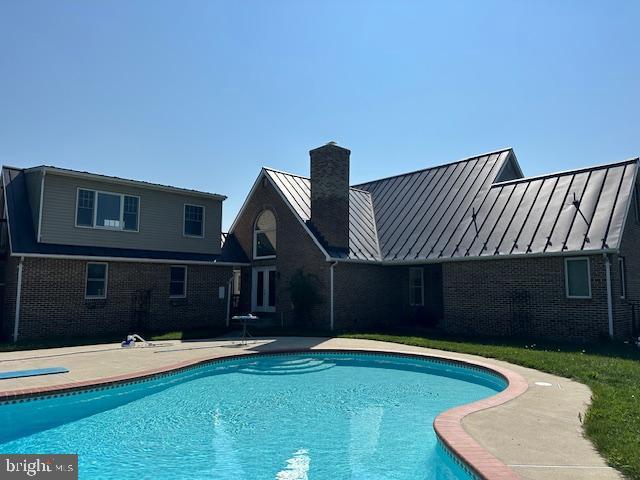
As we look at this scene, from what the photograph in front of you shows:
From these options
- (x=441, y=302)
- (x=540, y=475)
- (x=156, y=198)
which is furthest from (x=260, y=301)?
(x=540, y=475)

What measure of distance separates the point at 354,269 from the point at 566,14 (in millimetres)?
11675

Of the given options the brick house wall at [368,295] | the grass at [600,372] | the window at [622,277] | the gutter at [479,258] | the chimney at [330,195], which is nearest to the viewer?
the grass at [600,372]

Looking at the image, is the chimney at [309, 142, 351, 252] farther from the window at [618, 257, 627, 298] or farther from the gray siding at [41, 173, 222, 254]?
the window at [618, 257, 627, 298]

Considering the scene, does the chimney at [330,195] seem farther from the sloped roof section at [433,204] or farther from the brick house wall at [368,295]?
the sloped roof section at [433,204]

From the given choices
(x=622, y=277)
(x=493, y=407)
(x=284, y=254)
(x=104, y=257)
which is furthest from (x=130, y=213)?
(x=622, y=277)

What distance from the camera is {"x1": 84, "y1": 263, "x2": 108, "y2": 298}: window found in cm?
1650

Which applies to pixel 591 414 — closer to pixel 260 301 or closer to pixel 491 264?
pixel 491 264

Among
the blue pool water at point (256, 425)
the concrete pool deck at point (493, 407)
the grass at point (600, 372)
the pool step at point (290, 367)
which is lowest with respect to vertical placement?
the blue pool water at point (256, 425)

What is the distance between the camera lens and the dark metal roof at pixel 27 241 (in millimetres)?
15133

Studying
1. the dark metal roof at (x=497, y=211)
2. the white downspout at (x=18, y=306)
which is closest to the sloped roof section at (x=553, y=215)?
the dark metal roof at (x=497, y=211)

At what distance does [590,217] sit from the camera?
48.8ft

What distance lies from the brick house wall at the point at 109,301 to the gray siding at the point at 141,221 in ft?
3.30

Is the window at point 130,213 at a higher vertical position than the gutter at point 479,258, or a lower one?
higher

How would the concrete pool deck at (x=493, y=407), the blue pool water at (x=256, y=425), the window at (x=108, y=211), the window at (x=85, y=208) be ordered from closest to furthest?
the concrete pool deck at (x=493, y=407), the blue pool water at (x=256, y=425), the window at (x=85, y=208), the window at (x=108, y=211)
